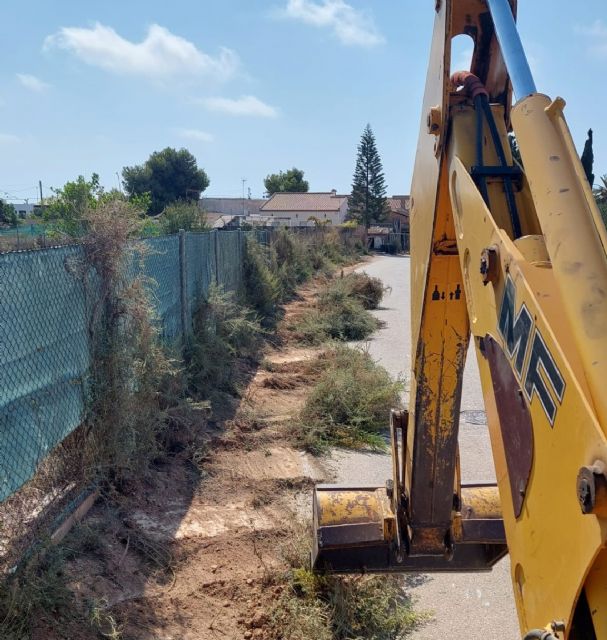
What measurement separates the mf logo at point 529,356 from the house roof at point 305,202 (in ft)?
263

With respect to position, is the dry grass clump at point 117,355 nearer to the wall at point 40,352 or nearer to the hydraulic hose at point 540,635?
the wall at point 40,352

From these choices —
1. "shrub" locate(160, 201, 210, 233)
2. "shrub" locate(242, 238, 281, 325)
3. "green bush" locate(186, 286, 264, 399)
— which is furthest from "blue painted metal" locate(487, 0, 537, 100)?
"shrub" locate(160, 201, 210, 233)

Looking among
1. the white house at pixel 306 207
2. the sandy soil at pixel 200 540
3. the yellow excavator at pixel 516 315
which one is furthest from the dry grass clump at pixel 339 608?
the white house at pixel 306 207

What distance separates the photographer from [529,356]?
1503mm

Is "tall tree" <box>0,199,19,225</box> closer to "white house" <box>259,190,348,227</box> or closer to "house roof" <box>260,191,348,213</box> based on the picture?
"white house" <box>259,190,348,227</box>

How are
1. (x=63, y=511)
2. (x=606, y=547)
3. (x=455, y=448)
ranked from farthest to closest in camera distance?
(x=63, y=511) → (x=455, y=448) → (x=606, y=547)

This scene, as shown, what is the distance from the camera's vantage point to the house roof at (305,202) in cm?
8149

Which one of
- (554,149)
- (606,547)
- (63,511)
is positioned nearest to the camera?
(606,547)

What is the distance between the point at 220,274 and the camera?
36.2ft

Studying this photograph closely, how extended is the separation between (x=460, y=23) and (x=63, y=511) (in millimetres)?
3845

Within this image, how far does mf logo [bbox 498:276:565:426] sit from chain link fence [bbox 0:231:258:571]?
307cm

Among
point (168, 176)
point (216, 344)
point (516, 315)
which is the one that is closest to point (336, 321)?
point (216, 344)

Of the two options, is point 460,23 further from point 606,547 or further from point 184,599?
point 184,599

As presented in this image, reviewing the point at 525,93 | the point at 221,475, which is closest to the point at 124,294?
the point at 221,475
